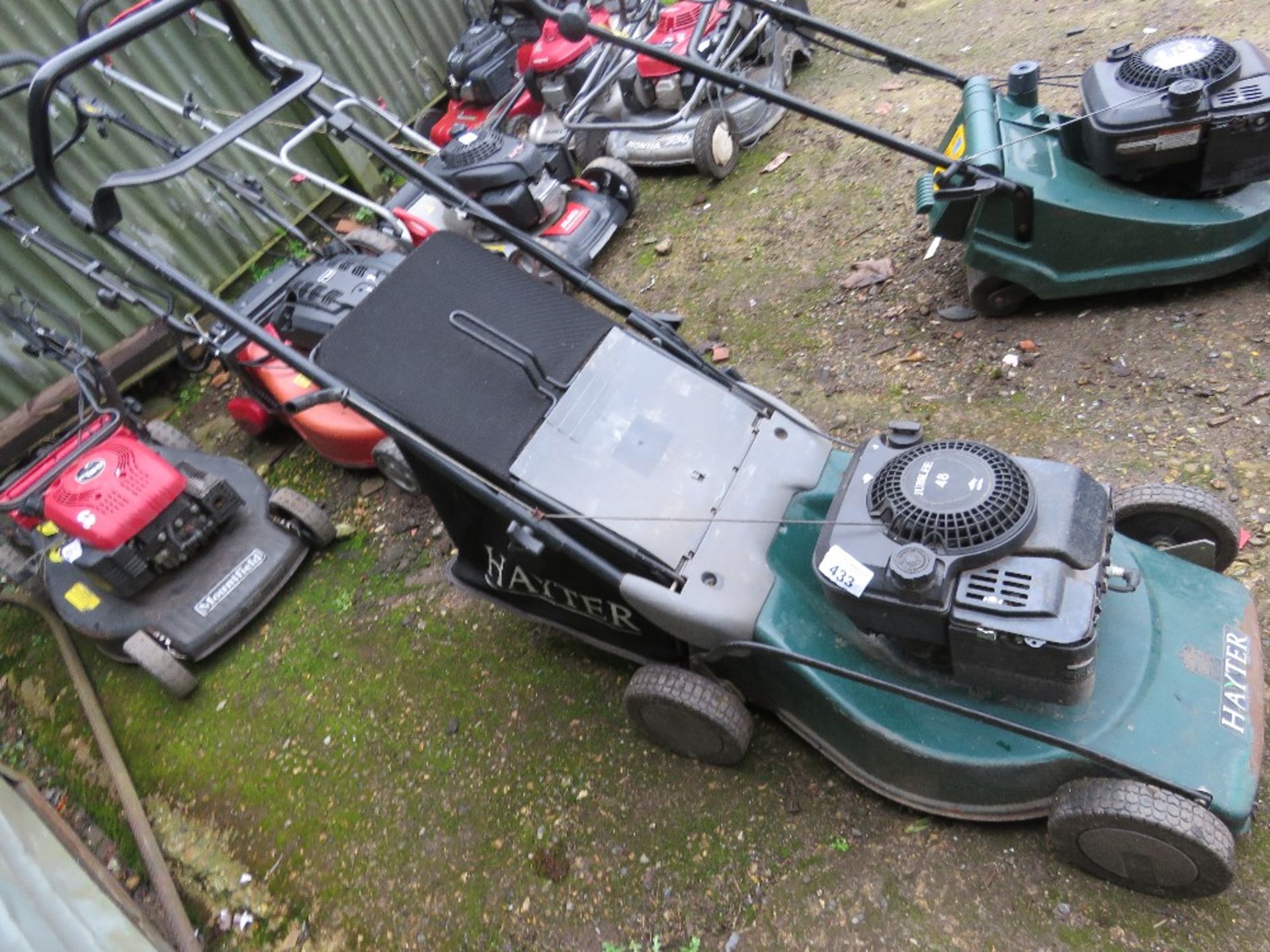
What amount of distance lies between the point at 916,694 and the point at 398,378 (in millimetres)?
1353

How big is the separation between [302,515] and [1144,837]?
2621 millimetres

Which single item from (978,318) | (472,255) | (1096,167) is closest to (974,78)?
(1096,167)

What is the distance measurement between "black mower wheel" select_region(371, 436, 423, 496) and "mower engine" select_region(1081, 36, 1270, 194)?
2.42 m

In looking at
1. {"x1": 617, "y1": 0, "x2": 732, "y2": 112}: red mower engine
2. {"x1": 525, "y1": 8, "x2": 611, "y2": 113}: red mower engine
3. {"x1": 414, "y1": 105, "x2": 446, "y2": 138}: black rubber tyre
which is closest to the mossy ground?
{"x1": 617, "y1": 0, "x2": 732, "y2": 112}: red mower engine

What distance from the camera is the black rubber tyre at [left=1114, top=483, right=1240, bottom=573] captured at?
1.99 meters

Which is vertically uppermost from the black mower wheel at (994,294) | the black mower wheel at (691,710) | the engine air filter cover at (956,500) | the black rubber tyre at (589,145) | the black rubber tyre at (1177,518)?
the engine air filter cover at (956,500)

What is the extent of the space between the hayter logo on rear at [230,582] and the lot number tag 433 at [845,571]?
6.93ft

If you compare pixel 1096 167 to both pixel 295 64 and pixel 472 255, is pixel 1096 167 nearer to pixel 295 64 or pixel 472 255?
pixel 472 255

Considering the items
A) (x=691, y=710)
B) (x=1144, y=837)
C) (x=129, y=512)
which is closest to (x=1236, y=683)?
(x=1144, y=837)

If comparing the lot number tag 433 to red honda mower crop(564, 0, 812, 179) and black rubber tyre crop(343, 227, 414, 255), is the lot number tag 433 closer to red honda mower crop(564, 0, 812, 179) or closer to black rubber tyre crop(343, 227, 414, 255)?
black rubber tyre crop(343, 227, 414, 255)

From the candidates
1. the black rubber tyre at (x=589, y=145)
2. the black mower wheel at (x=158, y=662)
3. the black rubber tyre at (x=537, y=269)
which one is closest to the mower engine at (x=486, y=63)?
the black rubber tyre at (x=589, y=145)

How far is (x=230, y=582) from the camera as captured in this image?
292cm

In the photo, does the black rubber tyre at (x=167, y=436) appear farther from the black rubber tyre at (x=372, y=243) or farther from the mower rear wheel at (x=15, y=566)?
the black rubber tyre at (x=372, y=243)

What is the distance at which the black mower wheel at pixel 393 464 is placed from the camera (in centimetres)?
300
